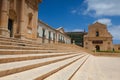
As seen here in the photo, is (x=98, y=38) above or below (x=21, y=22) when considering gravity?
above

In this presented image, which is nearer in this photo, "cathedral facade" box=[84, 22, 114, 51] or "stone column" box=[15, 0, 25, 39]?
"stone column" box=[15, 0, 25, 39]

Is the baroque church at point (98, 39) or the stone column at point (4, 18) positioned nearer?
the stone column at point (4, 18)

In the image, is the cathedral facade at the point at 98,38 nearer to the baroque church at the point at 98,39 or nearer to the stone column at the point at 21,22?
the baroque church at the point at 98,39

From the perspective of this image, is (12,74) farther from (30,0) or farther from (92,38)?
(92,38)

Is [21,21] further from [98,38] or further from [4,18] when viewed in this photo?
[98,38]

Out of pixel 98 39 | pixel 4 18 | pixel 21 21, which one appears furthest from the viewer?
pixel 98 39

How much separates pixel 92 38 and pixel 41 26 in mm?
25426

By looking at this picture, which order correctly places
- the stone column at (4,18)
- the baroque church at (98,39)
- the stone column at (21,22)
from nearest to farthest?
the stone column at (4,18) < the stone column at (21,22) < the baroque church at (98,39)

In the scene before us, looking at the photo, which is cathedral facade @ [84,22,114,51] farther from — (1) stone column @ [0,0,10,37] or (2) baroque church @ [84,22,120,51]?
(1) stone column @ [0,0,10,37]

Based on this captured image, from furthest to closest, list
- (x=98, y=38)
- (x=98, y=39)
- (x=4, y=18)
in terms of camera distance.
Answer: (x=98, y=38), (x=98, y=39), (x=4, y=18)

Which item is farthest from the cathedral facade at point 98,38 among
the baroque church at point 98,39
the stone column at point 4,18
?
the stone column at point 4,18

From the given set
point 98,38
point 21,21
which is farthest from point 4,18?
point 98,38

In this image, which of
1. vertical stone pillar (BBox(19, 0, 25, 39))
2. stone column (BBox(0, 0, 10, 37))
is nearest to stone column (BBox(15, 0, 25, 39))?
vertical stone pillar (BBox(19, 0, 25, 39))

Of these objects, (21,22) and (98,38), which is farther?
(98,38)
